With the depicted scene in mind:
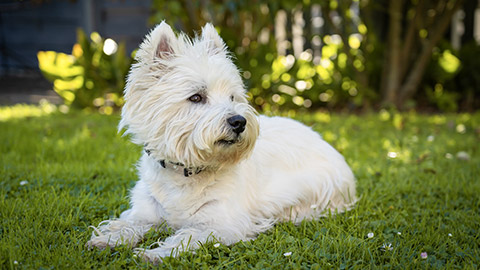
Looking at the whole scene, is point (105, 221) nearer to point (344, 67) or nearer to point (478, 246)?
point (478, 246)

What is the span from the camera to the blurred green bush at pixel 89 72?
7547 mm

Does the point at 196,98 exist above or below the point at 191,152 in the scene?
above

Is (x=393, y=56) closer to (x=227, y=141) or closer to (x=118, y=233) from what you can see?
(x=227, y=141)

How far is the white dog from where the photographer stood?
2.60 meters

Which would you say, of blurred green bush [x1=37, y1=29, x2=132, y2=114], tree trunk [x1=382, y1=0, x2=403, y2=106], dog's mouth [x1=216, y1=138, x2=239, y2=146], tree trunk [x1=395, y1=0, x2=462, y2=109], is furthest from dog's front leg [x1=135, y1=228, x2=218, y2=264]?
tree trunk [x1=395, y1=0, x2=462, y2=109]

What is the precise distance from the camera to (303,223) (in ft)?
10.0

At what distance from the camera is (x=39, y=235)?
2686 millimetres

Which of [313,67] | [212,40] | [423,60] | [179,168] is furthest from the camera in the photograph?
[313,67]

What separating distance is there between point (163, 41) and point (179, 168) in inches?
29.8

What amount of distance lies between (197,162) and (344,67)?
615 centimetres

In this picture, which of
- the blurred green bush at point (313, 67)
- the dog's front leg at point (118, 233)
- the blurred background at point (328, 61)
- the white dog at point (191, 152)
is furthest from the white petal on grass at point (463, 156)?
the dog's front leg at point (118, 233)

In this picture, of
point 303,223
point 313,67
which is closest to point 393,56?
point 313,67

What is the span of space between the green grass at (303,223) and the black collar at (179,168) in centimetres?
41

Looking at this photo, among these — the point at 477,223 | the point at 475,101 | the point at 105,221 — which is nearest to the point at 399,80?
the point at 475,101
